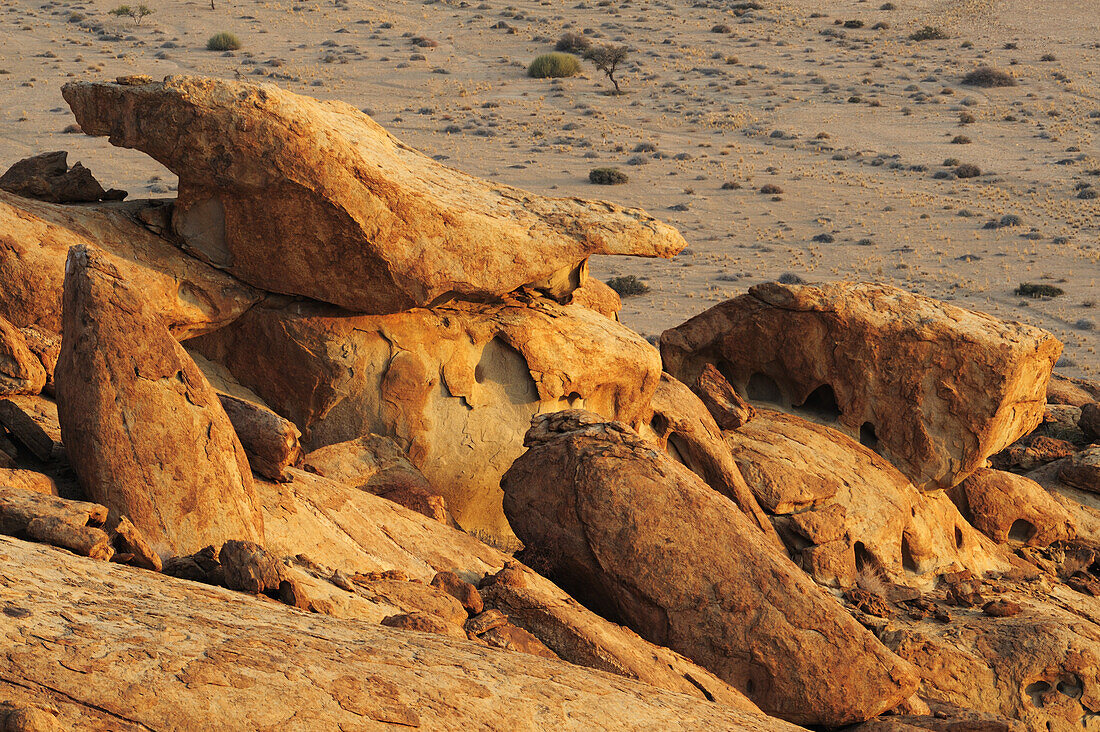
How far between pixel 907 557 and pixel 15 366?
Result: 1344 centimetres

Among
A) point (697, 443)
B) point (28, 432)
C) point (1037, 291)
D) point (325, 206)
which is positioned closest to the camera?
point (28, 432)

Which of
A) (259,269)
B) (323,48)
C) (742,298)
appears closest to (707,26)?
(323,48)

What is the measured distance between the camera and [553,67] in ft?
213

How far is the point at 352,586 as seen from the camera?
9422mm

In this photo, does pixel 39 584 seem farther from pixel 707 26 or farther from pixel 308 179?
pixel 707 26

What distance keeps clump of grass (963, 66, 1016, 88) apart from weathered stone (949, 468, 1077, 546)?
170 feet

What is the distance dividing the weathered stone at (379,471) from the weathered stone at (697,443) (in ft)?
13.3

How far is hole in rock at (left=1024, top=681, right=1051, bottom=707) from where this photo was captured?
14.3 m

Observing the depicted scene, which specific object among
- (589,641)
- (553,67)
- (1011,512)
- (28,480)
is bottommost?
(1011,512)

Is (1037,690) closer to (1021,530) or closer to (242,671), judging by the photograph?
(1021,530)

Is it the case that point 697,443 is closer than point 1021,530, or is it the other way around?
point 697,443

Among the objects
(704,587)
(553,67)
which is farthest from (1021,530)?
(553,67)

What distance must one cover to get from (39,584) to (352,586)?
123 inches

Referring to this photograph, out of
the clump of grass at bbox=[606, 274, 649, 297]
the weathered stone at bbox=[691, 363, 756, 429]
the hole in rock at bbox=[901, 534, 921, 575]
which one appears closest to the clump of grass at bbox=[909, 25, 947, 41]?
the clump of grass at bbox=[606, 274, 649, 297]
